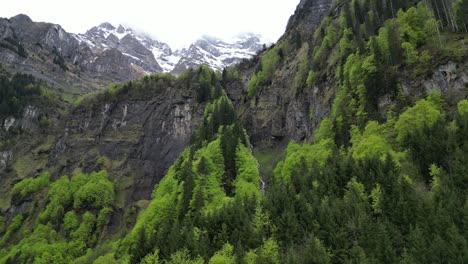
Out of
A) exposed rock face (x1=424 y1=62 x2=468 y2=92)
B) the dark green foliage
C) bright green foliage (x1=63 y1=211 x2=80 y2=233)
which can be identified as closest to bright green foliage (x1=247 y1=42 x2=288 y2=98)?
exposed rock face (x1=424 y1=62 x2=468 y2=92)

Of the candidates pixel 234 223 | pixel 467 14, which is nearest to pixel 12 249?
pixel 234 223

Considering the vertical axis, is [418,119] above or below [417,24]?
below

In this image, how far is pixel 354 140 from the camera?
6912 centimetres

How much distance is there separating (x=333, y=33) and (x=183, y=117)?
184ft

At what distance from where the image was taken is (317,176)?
61.1m

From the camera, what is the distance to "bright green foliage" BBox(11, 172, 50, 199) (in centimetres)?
12112

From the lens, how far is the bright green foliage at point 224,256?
50.5 meters

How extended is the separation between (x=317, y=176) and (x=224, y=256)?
19.7m

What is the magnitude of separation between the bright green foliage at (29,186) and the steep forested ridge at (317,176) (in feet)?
1.69

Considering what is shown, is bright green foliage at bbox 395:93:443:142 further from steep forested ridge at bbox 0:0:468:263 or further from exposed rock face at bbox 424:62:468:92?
exposed rock face at bbox 424:62:468:92

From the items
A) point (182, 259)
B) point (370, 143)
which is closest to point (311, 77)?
point (370, 143)

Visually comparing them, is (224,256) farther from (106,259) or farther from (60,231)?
(60,231)

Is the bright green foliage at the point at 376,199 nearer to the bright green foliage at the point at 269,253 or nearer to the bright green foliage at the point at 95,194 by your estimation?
the bright green foliage at the point at 269,253

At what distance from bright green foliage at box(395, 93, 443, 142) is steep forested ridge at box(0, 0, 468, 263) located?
0.23 m
